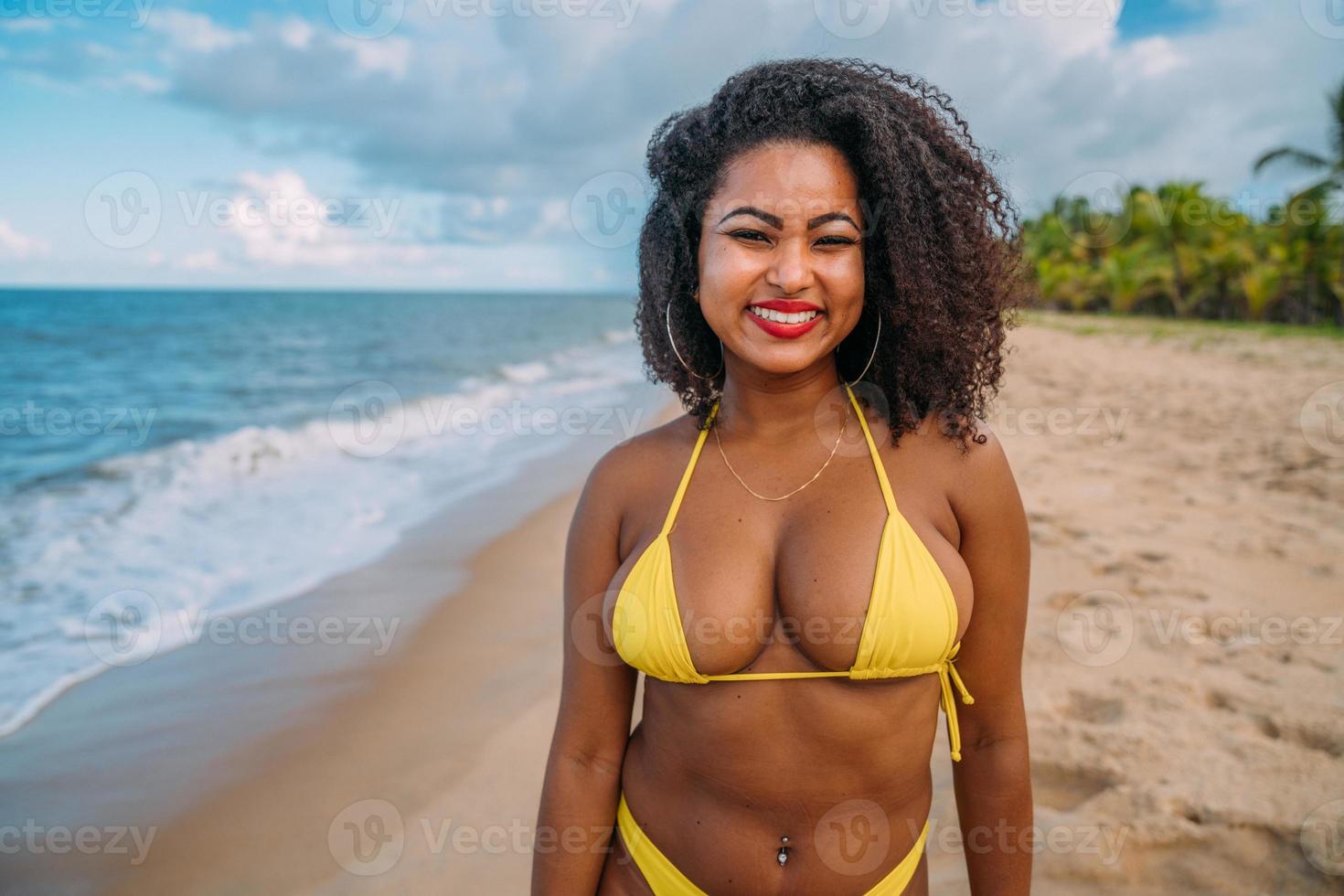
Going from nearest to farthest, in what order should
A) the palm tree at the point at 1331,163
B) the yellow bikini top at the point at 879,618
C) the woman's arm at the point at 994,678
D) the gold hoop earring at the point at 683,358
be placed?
the yellow bikini top at the point at 879,618 → the woman's arm at the point at 994,678 → the gold hoop earring at the point at 683,358 → the palm tree at the point at 1331,163

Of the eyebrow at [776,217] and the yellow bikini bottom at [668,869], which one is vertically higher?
the eyebrow at [776,217]

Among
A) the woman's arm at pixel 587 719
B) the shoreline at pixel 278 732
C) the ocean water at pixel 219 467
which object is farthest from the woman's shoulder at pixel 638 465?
the ocean water at pixel 219 467

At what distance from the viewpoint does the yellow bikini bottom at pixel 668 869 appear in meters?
1.80

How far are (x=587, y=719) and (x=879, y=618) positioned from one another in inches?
28.5

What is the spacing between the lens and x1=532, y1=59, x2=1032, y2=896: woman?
5.67ft

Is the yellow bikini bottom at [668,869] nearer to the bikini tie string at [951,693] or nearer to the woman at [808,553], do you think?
the woman at [808,553]

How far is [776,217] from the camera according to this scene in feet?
5.66

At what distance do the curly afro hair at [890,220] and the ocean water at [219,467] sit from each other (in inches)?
178

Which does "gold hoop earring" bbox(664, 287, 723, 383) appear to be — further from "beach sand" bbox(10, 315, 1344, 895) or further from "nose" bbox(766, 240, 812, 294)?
"beach sand" bbox(10, 315, 1344, 895)

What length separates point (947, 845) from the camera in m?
2.95

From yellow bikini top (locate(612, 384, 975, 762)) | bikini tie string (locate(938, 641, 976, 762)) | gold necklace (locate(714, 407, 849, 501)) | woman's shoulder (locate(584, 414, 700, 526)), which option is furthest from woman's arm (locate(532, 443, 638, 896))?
bikini tie string (locate(938, 641, 976, 762))

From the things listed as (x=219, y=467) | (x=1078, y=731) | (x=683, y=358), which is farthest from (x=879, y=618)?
(x=219, y=467)

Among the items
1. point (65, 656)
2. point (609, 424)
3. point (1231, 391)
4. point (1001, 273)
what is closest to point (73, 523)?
point (65, 656)

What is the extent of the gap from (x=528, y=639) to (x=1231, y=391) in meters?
9.74
